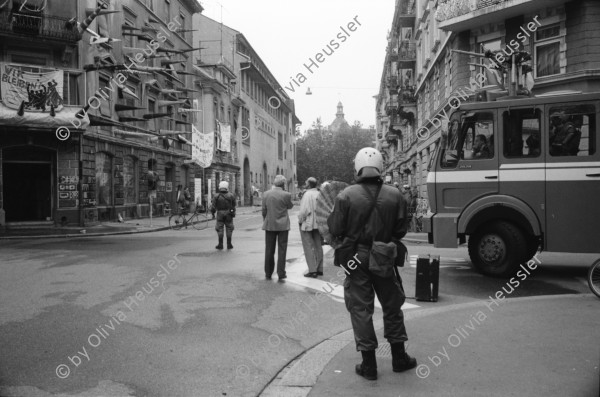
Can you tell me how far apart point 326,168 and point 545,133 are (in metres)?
86.2

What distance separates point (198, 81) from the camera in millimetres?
43281

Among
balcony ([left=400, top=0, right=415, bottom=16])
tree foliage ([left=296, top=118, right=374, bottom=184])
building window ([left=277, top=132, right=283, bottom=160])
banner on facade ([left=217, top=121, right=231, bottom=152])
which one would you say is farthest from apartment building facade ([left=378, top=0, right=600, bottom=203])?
tree foliage ([left=296, top=118, right=374, bottom=184])

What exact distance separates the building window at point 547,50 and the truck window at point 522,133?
1189 cm

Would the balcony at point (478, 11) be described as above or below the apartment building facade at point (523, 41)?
above

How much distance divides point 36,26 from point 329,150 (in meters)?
76.8

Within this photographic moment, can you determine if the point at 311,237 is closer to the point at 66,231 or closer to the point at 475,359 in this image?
the point at 475,359

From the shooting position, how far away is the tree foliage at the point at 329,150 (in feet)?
307

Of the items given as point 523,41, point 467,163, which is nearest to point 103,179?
point 523,41

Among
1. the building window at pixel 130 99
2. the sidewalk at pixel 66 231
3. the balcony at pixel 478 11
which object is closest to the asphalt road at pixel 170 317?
the sidewalk at pixel 66 231

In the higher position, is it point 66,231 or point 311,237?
point 311,237

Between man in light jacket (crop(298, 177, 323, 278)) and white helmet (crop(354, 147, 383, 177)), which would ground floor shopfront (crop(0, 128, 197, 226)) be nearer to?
man in light jacket (crop(298, 177, 323, 278))

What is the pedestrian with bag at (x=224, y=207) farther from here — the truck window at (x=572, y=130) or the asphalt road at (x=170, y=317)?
the truck window at (x=572, y=130)

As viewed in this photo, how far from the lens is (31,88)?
21.4m

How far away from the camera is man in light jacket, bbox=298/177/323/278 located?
9602mm
